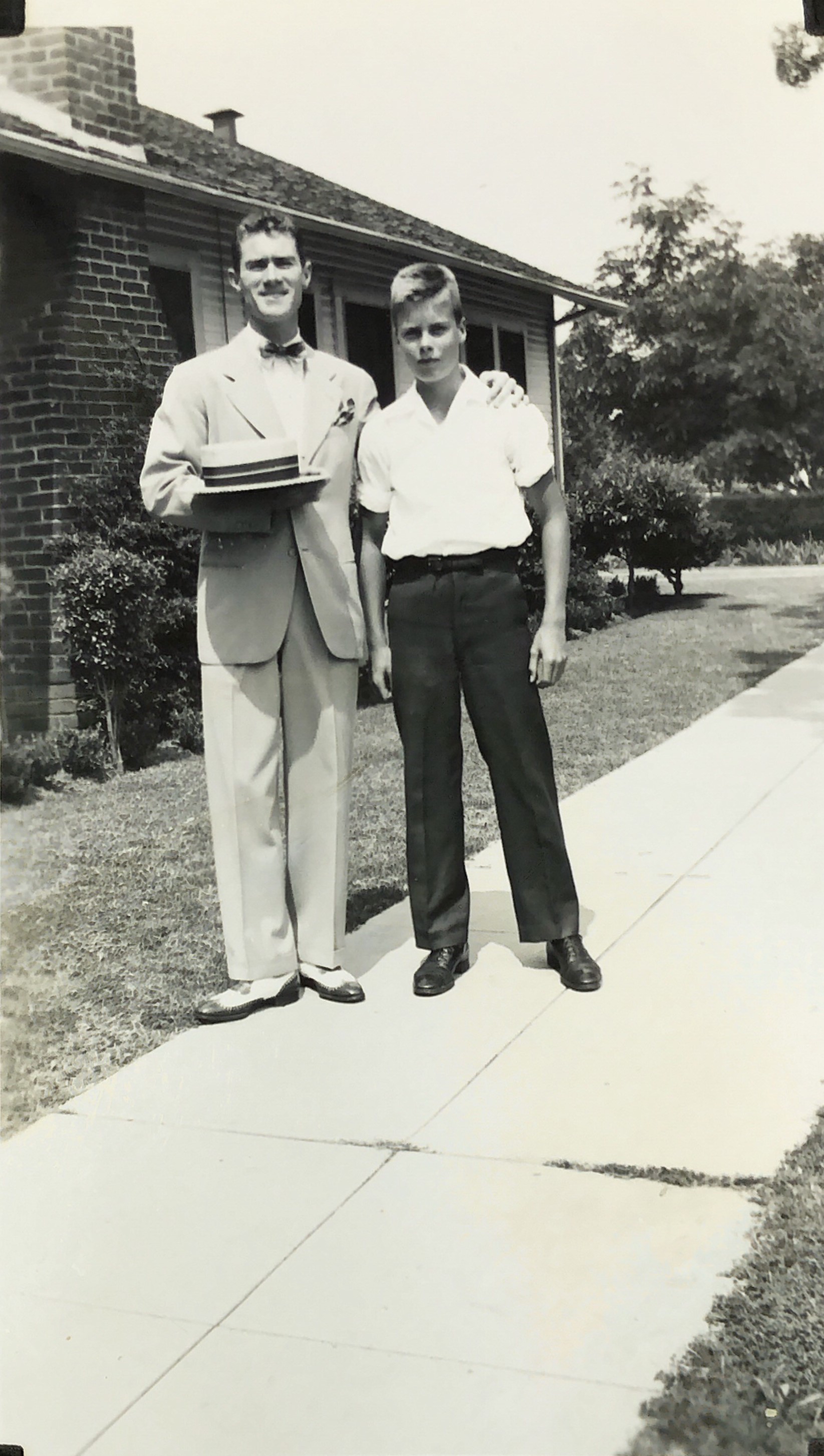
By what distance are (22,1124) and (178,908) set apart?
2.01 metres

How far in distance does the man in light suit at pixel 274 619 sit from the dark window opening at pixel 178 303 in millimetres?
5057

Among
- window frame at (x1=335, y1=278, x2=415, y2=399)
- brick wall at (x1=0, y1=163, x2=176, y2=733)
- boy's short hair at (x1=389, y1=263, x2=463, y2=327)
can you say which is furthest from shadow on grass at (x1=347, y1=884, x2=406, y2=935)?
window frame at (x1=335, y1=278, x2=415, y2=399)

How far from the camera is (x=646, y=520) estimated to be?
14.7m

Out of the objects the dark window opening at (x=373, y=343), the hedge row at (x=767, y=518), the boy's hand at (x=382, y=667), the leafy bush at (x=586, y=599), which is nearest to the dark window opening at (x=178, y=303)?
the dark window opening at (x=373, y=343)

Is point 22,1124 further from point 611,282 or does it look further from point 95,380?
point 95,380

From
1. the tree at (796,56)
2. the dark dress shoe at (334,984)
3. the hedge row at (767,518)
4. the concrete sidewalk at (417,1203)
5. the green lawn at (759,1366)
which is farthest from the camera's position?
the hedge row at (767,518)

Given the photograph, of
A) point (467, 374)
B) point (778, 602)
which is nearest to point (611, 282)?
point (467, 374)

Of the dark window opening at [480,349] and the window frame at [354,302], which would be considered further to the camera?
the dark window opening at [480,349]

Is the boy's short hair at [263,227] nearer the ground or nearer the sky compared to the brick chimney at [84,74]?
nearer the ground

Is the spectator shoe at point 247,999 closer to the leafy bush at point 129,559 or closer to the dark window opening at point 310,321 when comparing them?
the leafy bush at point 129,559

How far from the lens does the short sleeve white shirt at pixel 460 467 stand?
4051 mm

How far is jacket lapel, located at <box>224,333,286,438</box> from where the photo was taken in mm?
3900

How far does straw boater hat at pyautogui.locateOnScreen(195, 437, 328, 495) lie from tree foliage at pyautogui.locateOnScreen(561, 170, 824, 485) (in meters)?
1.29

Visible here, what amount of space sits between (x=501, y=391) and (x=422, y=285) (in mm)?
411
